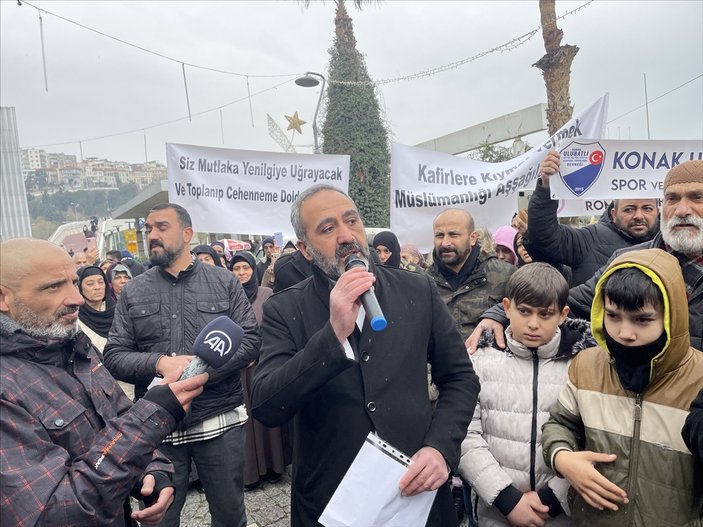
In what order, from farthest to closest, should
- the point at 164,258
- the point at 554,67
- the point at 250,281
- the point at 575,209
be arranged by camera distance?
the point at 554,67 → the point at 250,281 → the point at 575,209 → the point at 164,258

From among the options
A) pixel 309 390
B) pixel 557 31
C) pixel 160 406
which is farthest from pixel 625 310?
pixel 557 31

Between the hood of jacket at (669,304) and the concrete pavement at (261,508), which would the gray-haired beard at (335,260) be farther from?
the concrete pavement at (261,508)

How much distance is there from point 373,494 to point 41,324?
1.23m

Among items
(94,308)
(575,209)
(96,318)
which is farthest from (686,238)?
(94,308)

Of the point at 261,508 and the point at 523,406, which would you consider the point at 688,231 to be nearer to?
the point at 523,406

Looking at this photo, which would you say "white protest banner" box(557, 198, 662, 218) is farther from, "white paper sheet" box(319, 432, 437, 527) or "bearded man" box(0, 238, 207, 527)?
"bearded man" box(0, 238, 207, 527)

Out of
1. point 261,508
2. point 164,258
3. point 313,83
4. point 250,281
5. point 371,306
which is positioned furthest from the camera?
point 313,83

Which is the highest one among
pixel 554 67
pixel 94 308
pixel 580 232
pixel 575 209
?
pixel 554 67

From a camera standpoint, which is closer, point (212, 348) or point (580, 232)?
point (212, 348)

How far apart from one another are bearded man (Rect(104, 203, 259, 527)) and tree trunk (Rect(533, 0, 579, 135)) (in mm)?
6382

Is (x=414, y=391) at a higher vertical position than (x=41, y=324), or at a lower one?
lower

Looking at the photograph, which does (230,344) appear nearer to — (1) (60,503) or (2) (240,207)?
(1) (60,503)

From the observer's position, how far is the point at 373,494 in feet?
4.89

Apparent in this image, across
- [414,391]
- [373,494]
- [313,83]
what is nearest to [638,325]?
[414,391]
